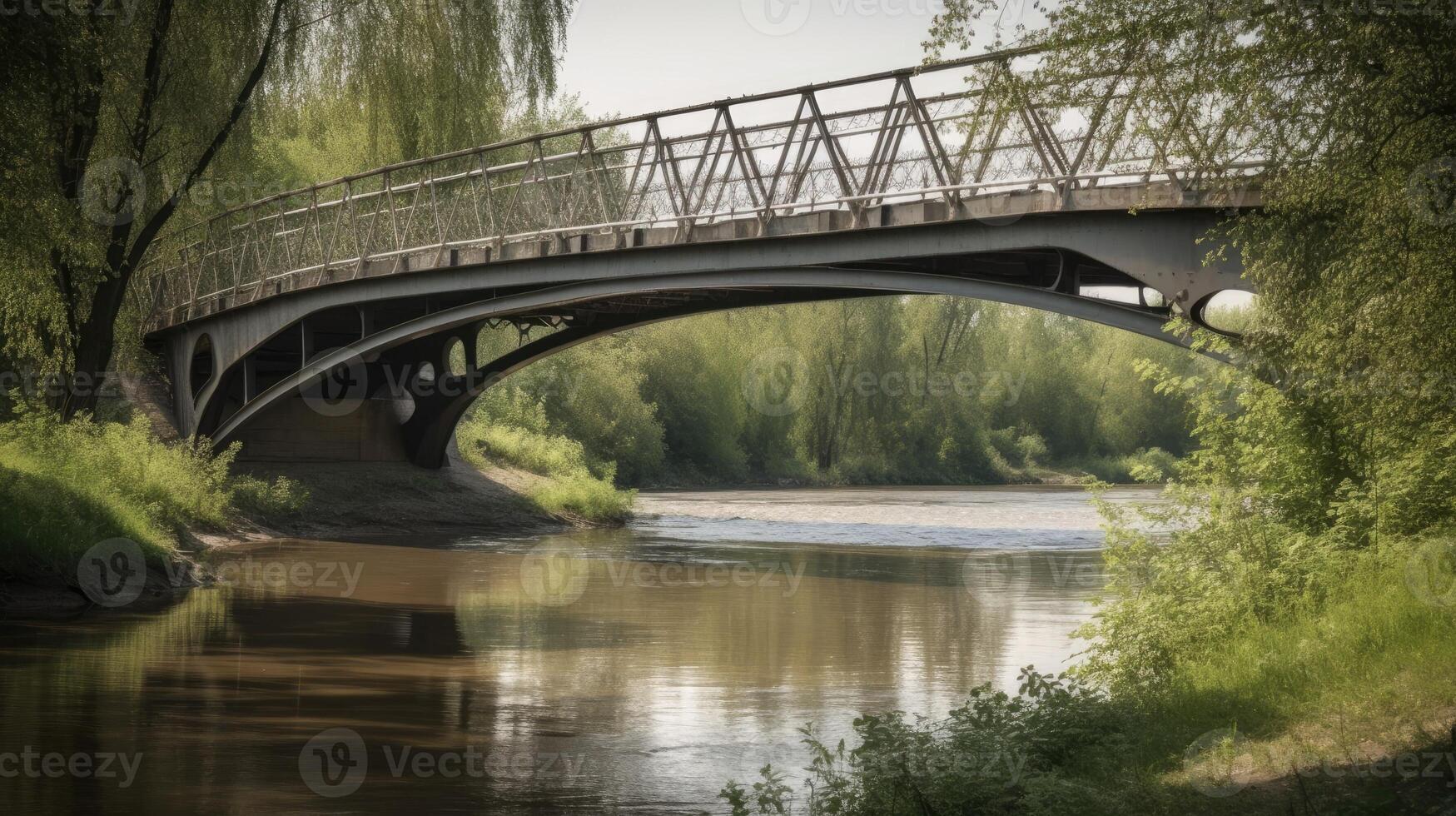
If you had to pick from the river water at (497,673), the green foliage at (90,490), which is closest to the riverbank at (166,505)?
the green foliage at (90,490)

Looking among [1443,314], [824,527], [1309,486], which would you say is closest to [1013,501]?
[824,527]

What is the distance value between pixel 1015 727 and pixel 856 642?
748 cm

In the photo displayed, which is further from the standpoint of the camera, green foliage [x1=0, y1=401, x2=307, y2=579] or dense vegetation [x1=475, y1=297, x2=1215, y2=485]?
dense vegetation [x1=475, y1=297, x2=1215, y2=485]

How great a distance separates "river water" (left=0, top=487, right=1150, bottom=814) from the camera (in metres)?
9.13

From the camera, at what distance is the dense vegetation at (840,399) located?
51.1 metres

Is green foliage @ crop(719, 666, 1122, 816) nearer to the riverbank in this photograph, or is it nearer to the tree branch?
the riverbank

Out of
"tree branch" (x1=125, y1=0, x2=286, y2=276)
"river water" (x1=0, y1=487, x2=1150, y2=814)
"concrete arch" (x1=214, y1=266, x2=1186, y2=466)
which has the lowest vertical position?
"river water" (x1=0, y1=487, x2=1150, y2=814)

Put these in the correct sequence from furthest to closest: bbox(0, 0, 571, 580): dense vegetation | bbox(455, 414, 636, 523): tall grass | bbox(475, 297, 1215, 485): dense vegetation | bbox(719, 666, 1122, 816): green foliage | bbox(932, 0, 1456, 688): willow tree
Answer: bbox(475, 297, 1215, 485): dense vegetation, bbox(455, 414, 636, 523): tall grass, bbox(0, 0, 571, 580): dense vegetation, bbox(932, 0, 1456, 688): willow tree, bbox(719, 666, 1122, 816): green foliage

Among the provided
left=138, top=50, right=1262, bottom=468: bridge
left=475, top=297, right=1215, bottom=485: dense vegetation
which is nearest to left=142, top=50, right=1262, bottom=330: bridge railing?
left=138, top=50, right=1262, bottom=468: bridge

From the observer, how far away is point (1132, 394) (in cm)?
7700

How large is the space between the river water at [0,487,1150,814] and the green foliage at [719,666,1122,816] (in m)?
1.12

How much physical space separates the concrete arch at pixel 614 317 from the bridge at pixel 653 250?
52 mm

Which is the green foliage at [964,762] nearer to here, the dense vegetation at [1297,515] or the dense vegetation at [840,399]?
the dense vegetation at [1297,515]

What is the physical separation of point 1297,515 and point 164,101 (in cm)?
1805
